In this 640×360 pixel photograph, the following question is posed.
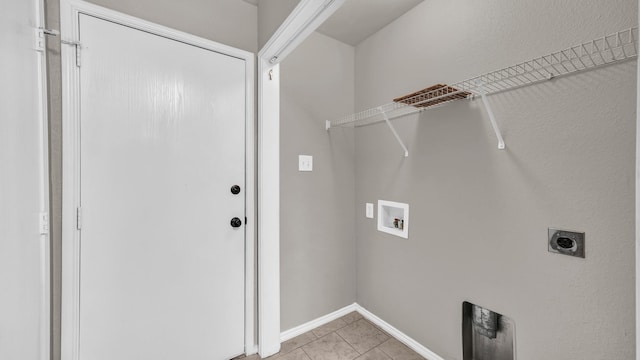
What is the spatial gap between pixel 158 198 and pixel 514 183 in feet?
6.12

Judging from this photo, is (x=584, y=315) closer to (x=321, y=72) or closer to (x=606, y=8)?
(x=606, y=8)

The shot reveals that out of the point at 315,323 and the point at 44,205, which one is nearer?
the point at 44,205

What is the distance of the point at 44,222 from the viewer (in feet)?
3.44

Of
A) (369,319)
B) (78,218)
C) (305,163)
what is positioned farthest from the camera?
(369,319)

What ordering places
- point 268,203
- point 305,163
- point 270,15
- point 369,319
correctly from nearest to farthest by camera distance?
1. point 270,15
2. point 268,203
3. point 305,163
4. point 369,319

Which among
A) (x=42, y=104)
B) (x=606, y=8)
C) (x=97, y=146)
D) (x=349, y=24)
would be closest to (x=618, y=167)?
(x=606, y=8)

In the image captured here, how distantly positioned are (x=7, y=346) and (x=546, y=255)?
6.75 ft

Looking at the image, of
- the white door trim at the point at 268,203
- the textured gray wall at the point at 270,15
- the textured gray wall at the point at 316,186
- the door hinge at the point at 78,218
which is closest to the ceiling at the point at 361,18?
the textured gray wall at the point at 316,186

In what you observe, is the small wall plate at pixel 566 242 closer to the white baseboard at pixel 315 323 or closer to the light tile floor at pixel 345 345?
the light tile floor at pixel 345 345

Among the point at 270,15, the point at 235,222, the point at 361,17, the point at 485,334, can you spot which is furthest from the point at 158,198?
the point at 485,334

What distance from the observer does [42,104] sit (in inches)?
41.6

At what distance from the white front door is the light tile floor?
386 millimetres

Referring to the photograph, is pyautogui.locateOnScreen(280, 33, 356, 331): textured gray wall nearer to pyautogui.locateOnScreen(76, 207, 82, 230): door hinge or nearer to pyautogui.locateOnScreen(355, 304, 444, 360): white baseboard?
pyautogui.locateOnScreen(355, 304, 444, 360): white baseboard

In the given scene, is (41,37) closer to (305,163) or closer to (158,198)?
(158,198)
